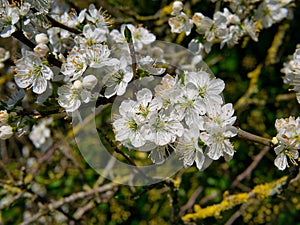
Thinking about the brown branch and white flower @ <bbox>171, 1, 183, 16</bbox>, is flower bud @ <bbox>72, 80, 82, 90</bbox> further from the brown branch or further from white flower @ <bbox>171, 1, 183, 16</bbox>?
white flower @ <bbox>171, 1, 183, 16</bbox>

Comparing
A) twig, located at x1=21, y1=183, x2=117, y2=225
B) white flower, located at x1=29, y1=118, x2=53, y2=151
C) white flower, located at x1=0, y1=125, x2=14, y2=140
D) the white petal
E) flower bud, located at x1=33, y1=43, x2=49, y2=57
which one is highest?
flower bud, located at x1=33, y1=43, x2=49, y2=57

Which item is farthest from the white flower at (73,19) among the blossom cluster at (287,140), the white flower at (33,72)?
the blossom cluster at (287,140)

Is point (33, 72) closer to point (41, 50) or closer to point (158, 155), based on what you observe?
point (41, 50)

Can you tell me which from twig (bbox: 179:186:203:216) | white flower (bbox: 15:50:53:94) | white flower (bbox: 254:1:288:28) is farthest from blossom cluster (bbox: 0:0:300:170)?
twig (bbox: 179:186:203:216)

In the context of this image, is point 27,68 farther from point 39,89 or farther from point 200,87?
point 200,87

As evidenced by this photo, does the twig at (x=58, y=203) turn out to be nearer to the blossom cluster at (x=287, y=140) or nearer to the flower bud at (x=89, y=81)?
the flower bud at (x=89, y=81)

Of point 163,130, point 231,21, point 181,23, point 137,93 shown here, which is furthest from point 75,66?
point 231,21
